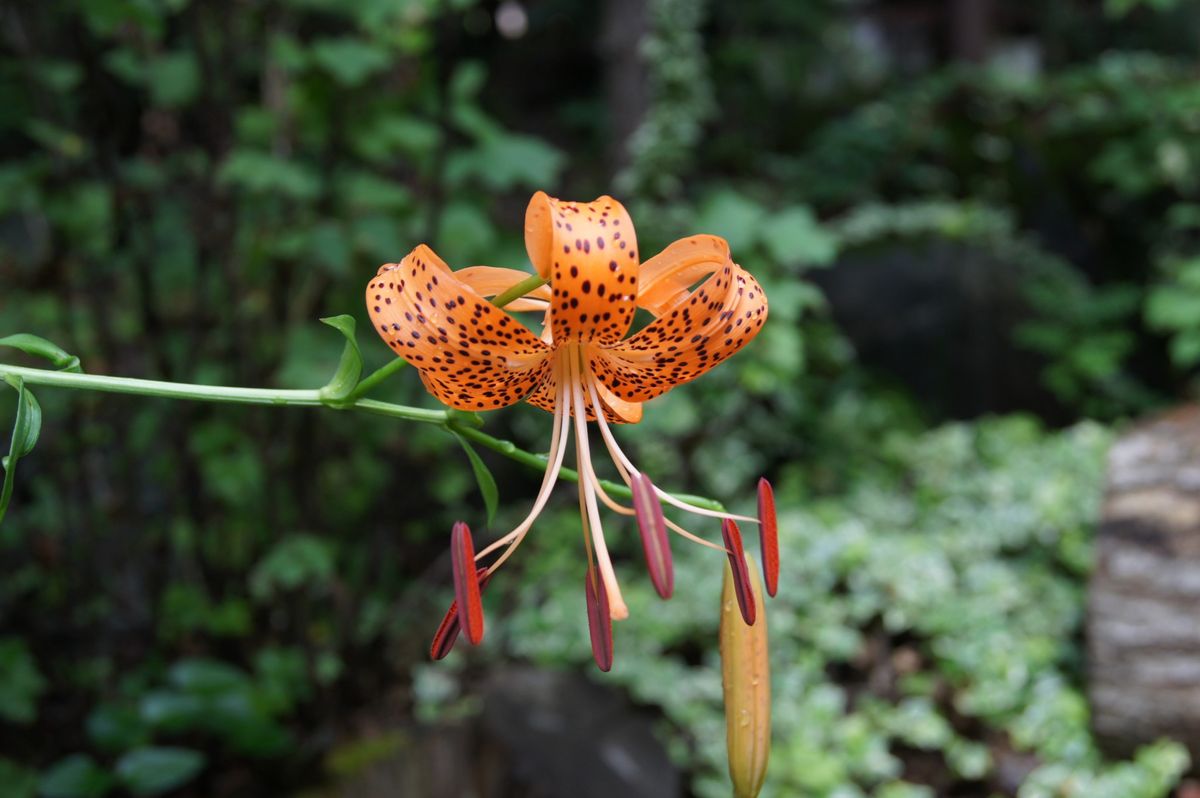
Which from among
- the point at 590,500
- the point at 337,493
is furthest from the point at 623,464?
the point at 337,493

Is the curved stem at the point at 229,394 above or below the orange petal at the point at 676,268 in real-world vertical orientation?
below

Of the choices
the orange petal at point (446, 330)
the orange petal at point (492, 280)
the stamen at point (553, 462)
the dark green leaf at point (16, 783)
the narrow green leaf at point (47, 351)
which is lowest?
the dark green leaf at point (16, 783)

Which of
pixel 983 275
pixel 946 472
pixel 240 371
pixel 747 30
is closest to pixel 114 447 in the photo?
pixel 240 371

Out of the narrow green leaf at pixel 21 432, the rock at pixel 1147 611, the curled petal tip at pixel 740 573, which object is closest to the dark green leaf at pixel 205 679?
the narrow green leaf at pixel 21 432

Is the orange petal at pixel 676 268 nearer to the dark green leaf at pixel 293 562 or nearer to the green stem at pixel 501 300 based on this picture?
the green stem at pixel 501 300

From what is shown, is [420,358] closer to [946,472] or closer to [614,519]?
[614,519]

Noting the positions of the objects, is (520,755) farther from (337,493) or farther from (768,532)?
(768,532)
